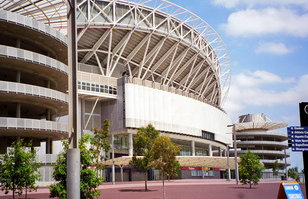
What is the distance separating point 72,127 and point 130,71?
86.5m

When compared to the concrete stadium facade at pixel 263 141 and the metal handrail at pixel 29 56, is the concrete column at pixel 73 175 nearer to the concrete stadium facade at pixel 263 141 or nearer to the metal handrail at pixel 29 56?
the metal handrail at pixel 29 56

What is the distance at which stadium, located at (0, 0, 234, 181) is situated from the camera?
66.5 metres

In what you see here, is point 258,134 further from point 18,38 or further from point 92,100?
point 18,38

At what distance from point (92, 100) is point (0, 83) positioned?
38.7m

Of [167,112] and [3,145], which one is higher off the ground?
[167,112]

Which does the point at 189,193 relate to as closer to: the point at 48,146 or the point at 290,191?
the point at 290,191

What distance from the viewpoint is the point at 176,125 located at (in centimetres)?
9706

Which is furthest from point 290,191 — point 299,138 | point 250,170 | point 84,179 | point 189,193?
point 250,170

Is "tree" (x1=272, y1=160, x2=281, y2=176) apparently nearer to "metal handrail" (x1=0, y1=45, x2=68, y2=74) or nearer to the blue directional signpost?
"metal handrail" (x1=0, y1=45, x2=68, y2=74)

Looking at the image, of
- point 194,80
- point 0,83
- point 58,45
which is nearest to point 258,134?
point 194,80

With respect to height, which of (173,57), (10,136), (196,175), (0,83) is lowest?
(196,175)

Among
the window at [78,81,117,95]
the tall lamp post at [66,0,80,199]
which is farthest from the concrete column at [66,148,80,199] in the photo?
the window at [78,81,117,95]

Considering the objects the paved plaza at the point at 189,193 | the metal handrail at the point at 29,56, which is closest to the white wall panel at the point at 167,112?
the metal handrail at the point at 29,56

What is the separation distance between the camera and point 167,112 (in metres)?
95.2
